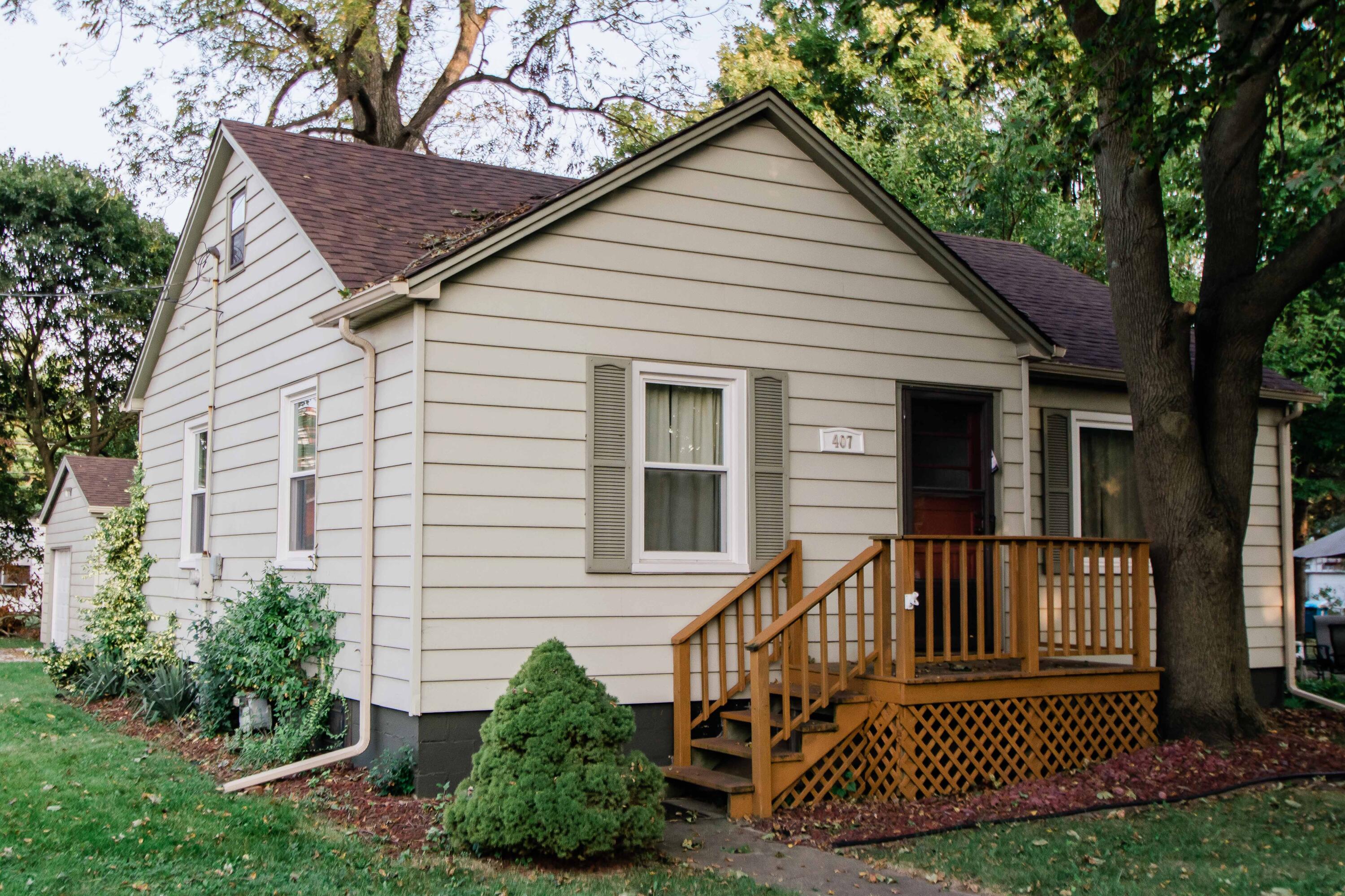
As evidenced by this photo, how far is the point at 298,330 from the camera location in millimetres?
9727

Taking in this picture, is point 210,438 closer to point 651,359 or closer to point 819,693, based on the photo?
point 651,359

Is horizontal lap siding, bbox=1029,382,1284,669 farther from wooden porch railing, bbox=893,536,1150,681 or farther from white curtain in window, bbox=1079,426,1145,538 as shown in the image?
wooden porch railing, bbox=893,536,1150,681

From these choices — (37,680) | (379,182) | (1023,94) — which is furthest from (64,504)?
(1023,94)

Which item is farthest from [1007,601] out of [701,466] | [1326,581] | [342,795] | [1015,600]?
[1326,581]

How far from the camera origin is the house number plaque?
29.9 ft

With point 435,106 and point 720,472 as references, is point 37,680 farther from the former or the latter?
point 435,106

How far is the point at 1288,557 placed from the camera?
11.9 m

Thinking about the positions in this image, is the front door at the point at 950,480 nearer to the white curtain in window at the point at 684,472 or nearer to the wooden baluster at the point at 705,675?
the white curtain in window at the point at 684,472

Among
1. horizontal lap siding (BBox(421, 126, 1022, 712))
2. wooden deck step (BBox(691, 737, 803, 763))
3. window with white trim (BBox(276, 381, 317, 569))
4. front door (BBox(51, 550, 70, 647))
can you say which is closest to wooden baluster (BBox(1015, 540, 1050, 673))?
horizontal lap siding (BBox(421, 126, 1022, 712))

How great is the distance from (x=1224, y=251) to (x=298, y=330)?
734cm

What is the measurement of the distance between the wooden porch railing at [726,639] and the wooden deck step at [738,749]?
0.41 feet

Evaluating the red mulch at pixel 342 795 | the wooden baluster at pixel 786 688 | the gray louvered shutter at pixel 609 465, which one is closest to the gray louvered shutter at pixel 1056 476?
the wooden baluster at pixel 786 688

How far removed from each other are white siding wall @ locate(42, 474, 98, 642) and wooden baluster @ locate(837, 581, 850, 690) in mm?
12525

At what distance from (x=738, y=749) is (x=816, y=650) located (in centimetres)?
143
